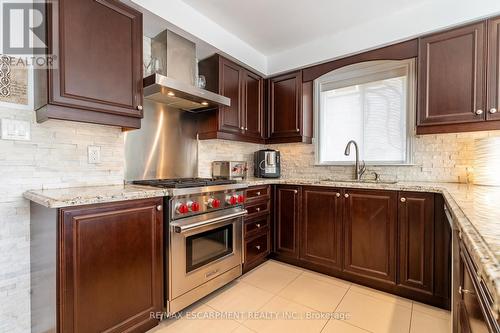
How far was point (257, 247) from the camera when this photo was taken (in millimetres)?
2553

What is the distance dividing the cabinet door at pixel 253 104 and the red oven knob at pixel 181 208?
1.38 m

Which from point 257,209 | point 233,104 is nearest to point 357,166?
point 257,209

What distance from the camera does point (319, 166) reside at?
3002 mm

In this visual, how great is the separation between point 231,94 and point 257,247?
1.69 metres

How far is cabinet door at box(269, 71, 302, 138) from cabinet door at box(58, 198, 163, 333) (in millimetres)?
1880

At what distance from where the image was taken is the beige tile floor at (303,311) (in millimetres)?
1645

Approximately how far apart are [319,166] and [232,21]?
6.18 feet

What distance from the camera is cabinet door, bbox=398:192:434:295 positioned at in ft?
6.15

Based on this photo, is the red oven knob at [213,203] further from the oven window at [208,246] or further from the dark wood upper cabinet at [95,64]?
the dark wood upper cabinet at [95,64]

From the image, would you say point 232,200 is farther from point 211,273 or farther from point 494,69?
point 494,69

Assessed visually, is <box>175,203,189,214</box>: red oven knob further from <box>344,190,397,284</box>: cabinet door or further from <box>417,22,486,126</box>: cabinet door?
<box>417,22,486,126</box>: cabinet door

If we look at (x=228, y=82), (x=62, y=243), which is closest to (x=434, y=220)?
(x=228, y=82)

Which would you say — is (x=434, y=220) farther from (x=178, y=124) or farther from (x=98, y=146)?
(x=98, y=146)

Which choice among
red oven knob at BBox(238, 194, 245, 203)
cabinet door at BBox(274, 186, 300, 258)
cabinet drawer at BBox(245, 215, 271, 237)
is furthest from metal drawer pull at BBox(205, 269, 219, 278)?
cabinet door at BBox(274, 186, 300, 258)
